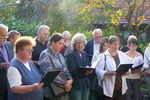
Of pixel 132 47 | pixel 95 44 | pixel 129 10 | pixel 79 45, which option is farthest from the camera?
pixel 129 10

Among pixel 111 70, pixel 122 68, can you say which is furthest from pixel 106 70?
pixel 122 68

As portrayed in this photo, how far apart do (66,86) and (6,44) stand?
135 centimetres

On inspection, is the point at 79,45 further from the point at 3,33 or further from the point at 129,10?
the point at 129,10

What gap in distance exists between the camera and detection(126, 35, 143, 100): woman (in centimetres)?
700

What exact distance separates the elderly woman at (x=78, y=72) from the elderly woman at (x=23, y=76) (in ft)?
5.10

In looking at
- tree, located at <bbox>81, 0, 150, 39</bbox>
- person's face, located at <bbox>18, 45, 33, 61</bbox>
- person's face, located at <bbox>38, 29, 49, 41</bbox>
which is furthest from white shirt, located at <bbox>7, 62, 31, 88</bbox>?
tree, located at <bbox>81, 0, 150, 39</bbox>

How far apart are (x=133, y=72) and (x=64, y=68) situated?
224 cm

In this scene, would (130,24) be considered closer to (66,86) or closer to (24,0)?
(66,86)

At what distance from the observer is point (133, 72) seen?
7109 mm

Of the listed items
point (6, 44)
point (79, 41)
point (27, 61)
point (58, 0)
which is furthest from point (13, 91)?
point (58, 0)

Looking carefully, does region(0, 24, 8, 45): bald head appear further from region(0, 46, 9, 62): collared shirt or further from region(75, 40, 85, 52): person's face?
region(75, 40, 85, 52): person's face

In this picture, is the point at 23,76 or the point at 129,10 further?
the point at 129,10

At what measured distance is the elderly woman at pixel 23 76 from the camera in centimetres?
410

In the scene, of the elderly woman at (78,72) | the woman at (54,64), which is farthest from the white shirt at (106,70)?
the woman at (54,64)
